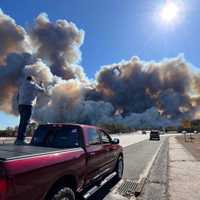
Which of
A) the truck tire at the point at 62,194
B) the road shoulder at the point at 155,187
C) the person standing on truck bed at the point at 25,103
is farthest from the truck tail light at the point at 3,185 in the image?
the road shoulder at the point at 155,187

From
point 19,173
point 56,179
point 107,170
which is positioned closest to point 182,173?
point 107,170

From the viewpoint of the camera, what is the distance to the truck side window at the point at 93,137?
5.83 metres

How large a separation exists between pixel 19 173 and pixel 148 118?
14984 centimetres

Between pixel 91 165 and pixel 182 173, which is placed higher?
pixel 91 165

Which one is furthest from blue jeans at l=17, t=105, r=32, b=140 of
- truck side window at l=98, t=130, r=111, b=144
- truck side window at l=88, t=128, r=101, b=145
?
truck side window at l=98, t=130, r=111, b=144

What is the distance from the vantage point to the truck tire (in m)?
3.85

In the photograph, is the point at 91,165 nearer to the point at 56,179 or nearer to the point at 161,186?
the point at 56,179

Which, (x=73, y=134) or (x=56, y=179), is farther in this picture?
(x=73, y=134)

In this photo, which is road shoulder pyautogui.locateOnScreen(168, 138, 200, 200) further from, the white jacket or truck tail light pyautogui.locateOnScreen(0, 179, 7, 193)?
truck tail light pyautogui.locateOnScreen(0, 179, 7, 193)

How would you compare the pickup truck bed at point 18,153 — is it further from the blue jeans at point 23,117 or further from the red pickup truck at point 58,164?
the blue jeans at point 23,117

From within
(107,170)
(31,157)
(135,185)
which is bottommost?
(135,185)

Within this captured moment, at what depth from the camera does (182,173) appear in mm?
9461

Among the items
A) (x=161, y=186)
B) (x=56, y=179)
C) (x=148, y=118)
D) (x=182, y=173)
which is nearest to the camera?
(x=56, y=179)

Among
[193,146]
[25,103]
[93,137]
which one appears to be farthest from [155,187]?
[193,146]
